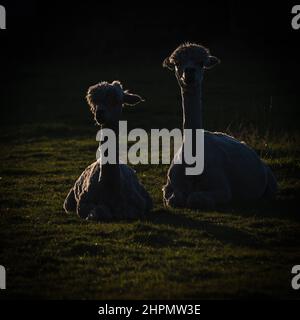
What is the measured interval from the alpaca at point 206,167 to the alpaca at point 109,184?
0.59 m

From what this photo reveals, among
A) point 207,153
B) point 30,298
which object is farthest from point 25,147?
point 30,298

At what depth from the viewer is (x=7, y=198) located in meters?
11.6

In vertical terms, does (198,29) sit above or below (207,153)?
above

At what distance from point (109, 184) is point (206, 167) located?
1.43 meters

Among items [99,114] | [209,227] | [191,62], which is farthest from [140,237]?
[191,62]

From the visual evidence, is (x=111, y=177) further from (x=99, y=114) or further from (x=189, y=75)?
(x=189, y=75)

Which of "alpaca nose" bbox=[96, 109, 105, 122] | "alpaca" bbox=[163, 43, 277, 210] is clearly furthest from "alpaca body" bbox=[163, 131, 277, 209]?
"alpaca nose" bbox=[96, 109, 105, 122]

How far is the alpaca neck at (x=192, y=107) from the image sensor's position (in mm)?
10797

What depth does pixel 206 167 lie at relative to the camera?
1070 cm

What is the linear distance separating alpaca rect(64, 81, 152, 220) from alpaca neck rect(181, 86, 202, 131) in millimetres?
891

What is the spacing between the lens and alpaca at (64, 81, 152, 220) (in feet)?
32.1

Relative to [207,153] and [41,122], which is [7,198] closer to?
[207,153]

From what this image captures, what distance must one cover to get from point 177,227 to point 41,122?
11310mm

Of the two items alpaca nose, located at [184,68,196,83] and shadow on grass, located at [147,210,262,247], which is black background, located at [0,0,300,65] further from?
shadow on grass, located at [147,210,262,247]
